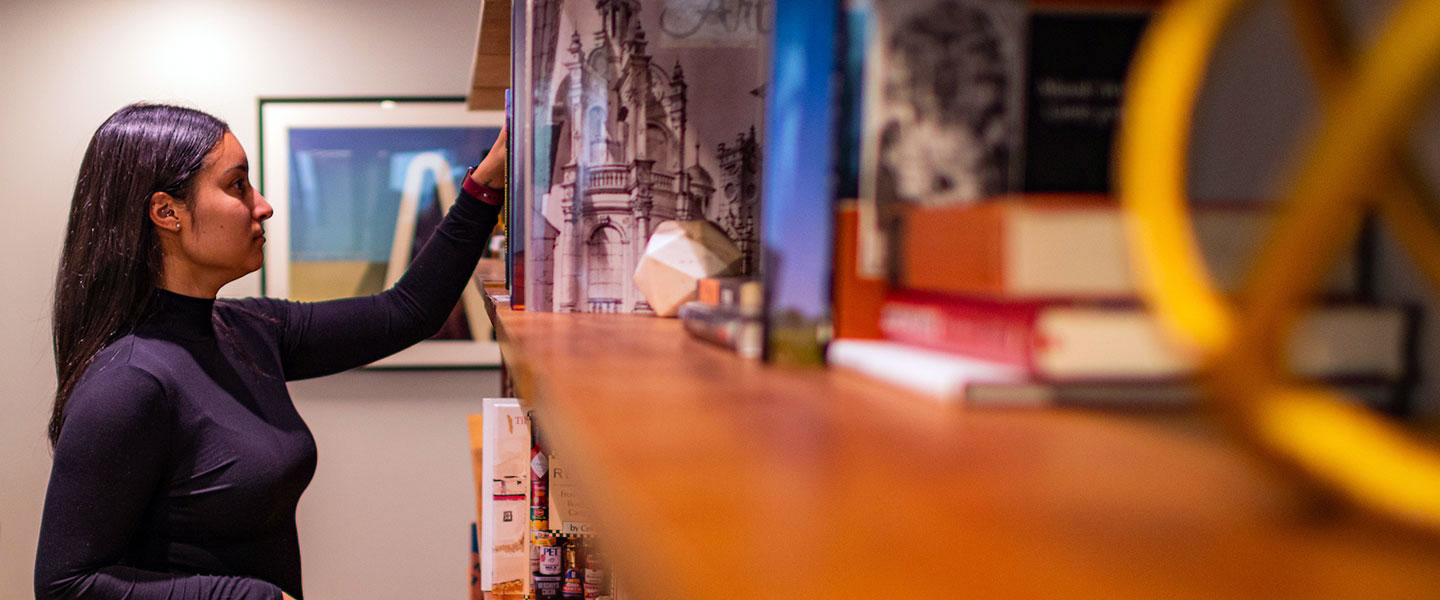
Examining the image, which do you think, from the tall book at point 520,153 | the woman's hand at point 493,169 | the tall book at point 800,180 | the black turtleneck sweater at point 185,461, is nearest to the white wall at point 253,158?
the black turtleneck sweater at point 185,461

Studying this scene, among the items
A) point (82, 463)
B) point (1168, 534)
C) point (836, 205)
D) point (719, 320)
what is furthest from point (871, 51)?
point (82, 463)

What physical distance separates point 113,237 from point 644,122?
140 cm

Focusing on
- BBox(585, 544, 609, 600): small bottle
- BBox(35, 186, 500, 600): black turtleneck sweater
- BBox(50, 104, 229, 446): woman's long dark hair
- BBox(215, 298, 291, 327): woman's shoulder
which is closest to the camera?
BBox(585, 544, 609, 600): small bottle

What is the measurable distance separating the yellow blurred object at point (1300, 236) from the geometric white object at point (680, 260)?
1.91 ft

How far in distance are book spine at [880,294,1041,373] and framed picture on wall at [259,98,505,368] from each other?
294 cm

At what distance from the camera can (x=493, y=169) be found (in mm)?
1788

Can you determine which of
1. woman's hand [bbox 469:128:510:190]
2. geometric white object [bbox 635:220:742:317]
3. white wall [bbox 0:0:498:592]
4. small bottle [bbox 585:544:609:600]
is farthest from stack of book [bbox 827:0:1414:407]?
white wall [bbox 0:0:498:592]

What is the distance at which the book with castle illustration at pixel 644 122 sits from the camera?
34.4 inches

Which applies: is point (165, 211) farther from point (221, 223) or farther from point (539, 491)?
point (539, 491)

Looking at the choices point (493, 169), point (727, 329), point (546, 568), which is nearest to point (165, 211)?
point (493, 169)

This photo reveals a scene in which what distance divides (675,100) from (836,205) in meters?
0.44

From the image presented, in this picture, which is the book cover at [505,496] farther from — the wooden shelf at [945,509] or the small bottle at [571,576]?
the wooden shelf at [945,509]

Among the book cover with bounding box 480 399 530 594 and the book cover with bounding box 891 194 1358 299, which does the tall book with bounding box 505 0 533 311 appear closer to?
the book cover with bounding box 480 399 530 594

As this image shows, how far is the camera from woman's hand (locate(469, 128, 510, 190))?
1.76 m
